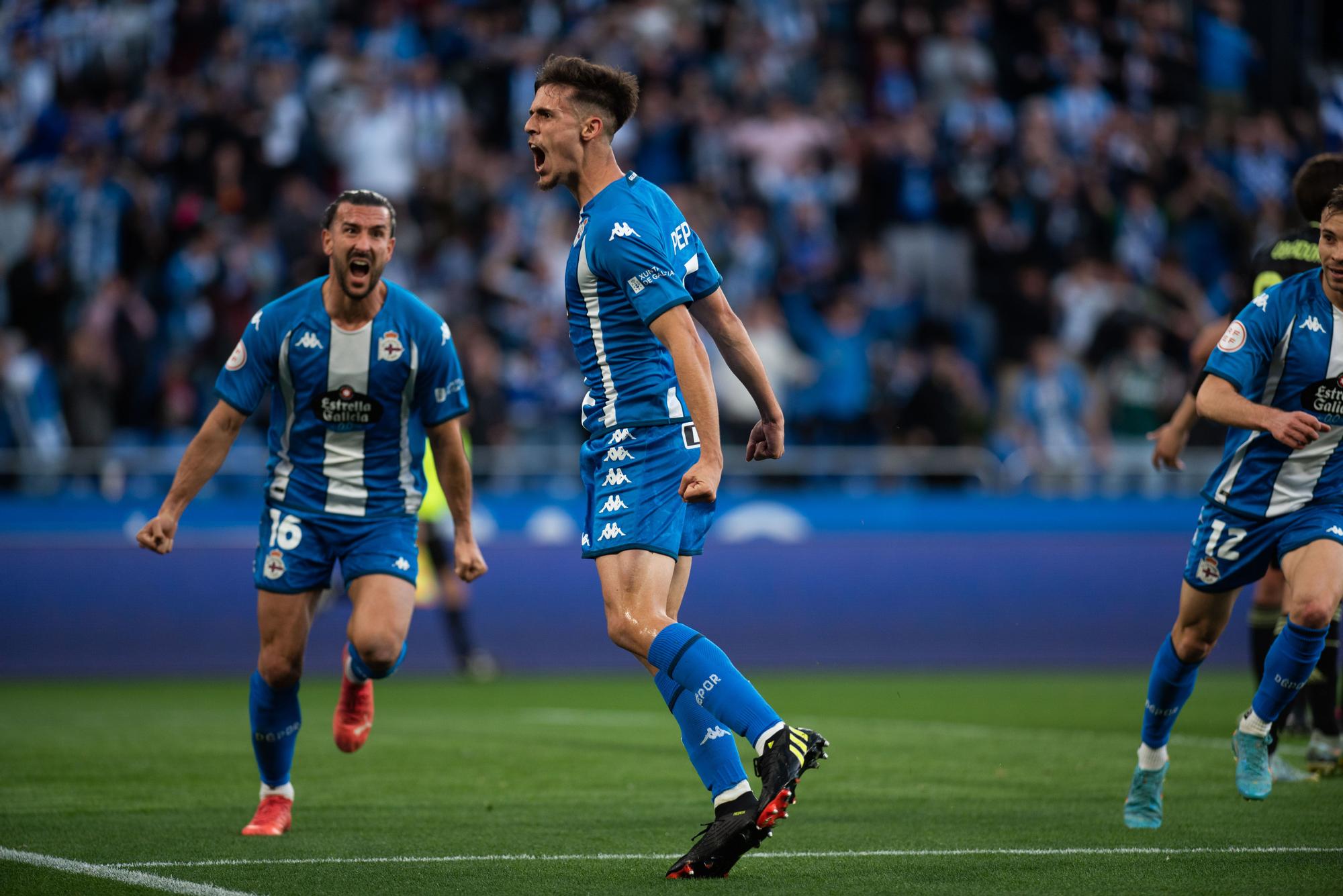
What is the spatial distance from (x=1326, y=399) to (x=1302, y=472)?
0.93ft

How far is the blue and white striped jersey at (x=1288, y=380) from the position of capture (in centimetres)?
655

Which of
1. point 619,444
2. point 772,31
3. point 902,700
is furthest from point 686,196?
point 619,444

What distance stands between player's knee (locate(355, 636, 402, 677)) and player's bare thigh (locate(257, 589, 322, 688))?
23cm

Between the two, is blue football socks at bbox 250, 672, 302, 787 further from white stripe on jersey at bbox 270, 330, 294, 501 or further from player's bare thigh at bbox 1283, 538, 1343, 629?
player's bare thigh at bbox 1283, 538, 1343, 629

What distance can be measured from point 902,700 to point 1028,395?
4809mm

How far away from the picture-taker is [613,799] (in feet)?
25.7

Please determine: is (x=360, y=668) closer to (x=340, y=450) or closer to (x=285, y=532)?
(x=285, y=532)

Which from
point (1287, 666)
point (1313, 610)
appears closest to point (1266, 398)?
point (1313, 610)

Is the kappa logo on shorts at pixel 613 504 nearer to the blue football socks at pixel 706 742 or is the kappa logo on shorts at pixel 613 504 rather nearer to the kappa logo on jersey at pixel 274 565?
the blue football socks at pixel 706 742

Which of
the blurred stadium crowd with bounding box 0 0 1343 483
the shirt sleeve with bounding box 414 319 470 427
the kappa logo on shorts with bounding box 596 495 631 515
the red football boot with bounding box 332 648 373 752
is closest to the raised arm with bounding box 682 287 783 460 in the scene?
the kappa logo on shorts with bounding box 596 495 631 515

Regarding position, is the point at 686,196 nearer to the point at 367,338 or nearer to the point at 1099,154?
the point at 1099,154

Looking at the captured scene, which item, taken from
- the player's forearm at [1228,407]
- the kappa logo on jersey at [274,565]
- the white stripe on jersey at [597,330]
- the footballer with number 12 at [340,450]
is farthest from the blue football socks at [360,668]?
the player's forearm at [1228,407]

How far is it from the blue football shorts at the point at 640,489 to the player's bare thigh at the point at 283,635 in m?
1.66

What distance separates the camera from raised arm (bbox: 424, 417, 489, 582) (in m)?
7.13
